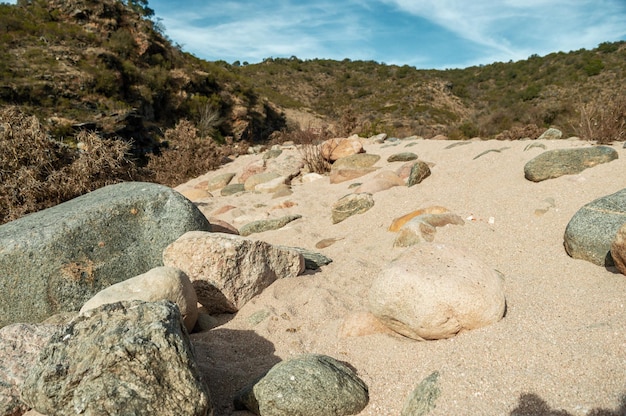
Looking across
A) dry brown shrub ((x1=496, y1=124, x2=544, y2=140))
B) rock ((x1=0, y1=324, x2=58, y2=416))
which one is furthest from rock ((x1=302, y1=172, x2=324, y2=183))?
rock ((x1=0, y1=324, x2=58, y2=416))

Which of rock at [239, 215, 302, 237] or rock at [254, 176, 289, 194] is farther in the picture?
rock at [254, 176, 289, 194]

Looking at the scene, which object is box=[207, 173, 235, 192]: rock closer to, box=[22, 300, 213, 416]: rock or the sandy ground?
the sandy ground

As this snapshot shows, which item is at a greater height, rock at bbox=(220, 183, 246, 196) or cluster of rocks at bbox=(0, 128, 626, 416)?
cluster of rocks at bbox=(0, 128, 626, 416)

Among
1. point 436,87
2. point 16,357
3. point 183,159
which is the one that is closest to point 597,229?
point 16,357

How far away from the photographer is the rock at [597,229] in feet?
11.4

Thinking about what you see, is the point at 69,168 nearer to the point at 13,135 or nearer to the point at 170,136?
the point at 13,135

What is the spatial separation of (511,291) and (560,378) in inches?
49.2

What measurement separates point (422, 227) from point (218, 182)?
6947 mm

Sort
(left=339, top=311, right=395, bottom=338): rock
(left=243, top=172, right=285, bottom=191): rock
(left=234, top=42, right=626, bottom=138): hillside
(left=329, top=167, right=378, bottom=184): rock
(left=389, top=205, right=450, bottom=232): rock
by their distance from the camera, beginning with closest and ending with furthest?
(left=339, top=311, right=395, bottom=338): rock
(left=389, top=205, right=450, bottom=232): rock
(left=329, top=167, right=378, bottom=184): rock
(left=243, top=172, right=285, bottom=191): rock
(left=234, top=42, right=626, bottom=138): hillside

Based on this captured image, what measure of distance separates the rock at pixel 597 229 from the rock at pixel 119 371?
3.30 meters

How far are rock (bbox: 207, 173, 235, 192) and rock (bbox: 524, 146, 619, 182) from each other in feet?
23.3

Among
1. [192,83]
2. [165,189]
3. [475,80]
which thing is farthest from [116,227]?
[475,80]

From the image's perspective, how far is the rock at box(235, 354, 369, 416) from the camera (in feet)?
7.18

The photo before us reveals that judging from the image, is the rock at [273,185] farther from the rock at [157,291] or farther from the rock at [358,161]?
the rock at [157,291]
